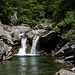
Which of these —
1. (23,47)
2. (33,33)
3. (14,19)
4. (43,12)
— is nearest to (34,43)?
(23,47)

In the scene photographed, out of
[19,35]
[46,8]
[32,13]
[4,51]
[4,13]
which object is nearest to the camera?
[4,51]

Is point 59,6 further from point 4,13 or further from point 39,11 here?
point 39,11

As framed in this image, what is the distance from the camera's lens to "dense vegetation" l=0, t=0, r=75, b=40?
51350mm

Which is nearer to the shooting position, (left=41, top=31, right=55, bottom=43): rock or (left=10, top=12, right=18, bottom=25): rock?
(left=41, top=31, right=55, bottom=43): rock

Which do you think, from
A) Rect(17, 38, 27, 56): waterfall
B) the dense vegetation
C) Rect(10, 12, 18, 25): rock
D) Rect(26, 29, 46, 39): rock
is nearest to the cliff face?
Rect(26, 29, 46, 39): rock

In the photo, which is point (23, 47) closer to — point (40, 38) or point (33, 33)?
point (33, 33)

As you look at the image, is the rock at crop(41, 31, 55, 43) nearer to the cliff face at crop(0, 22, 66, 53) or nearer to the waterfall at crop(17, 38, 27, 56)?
the cliff face at crop(0, 22, 66, 53)

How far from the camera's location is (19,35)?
56.5m

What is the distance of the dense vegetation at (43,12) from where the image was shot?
51350mm

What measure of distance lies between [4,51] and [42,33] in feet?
57.0

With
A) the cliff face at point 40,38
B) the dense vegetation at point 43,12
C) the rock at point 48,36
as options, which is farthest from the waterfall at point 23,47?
the dense vegetation at point 43,12

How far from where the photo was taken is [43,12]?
80.0 m

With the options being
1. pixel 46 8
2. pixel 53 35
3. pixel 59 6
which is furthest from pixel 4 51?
pixel 46 8

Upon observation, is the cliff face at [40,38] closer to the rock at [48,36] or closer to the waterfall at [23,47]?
the rock at [48,36]
